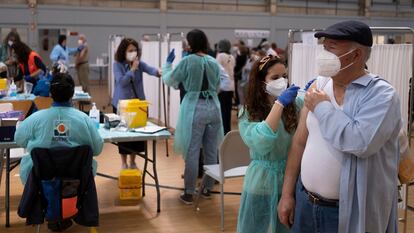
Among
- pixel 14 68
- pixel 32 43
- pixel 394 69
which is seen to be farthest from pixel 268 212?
pixel 32 43

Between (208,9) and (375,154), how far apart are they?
14.7 metres

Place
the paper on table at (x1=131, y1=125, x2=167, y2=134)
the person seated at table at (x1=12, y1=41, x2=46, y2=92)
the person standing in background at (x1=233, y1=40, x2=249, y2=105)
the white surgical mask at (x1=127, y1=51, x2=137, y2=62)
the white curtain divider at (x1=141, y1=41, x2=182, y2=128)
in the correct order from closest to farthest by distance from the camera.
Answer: the paper on table at (x1=131, y1=125, x2=167, y2=134) → the white surgical mask at (x1=127, y1=51, x2=137, y2=62) → the person seated at table at (x1=12, y1=41, x2=46, y2=92) → the white curtain divider at (x1=141, y1=41, x2=182, y2=128) → the person standing in background at (x1=233, y1=40, x2=249, y2=105)

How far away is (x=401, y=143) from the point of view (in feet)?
6.22

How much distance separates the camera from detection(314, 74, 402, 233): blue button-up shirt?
1.59 metres

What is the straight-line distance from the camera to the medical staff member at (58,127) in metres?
2.97

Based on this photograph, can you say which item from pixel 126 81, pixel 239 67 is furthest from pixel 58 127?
pixel 239 67

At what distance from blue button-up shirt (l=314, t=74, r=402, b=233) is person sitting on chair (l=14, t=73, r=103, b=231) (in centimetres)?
180

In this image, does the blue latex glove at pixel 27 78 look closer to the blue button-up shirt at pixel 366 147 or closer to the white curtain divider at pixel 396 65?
the white curtain divider at pixel 396 65

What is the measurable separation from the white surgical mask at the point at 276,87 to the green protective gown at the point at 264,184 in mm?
97

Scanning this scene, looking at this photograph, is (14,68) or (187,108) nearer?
(187,108)

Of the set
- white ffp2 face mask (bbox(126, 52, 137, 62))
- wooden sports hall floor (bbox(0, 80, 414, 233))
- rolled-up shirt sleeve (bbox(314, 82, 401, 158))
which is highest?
white ffp2 face mask (bbox(126, 52, 137, 62))

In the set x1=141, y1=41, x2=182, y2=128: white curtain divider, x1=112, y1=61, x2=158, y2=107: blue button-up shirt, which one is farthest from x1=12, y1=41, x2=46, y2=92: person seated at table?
x1=112, y1=61, x2=158, y2=107: blue button-up shirt

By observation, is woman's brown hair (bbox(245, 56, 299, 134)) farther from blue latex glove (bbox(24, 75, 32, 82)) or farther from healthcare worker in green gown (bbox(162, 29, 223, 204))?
blue latex glove (bbox(24, 75, 32, 82))

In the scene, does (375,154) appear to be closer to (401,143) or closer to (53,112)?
(401,143)
